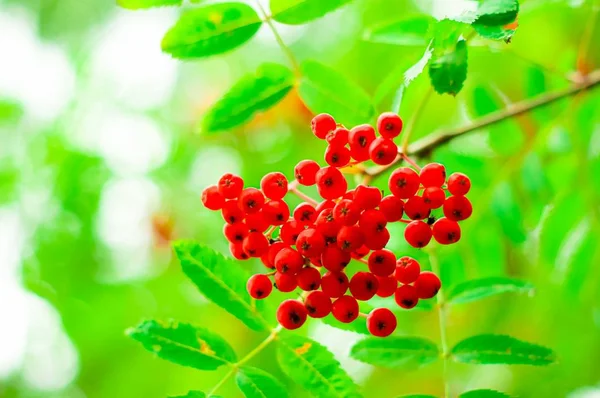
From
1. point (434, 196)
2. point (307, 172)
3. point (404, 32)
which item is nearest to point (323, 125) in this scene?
point (307, 172)

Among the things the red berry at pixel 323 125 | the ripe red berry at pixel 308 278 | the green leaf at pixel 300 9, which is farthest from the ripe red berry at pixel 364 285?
the green leaf at pixel 300 9

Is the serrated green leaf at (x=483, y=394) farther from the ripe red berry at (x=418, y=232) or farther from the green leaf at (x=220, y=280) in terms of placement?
the green leaf at (x=220, y=280)

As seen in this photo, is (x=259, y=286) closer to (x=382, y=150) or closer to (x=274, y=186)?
(x=274, y=186)

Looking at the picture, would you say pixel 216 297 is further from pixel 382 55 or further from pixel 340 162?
pixel 382 55

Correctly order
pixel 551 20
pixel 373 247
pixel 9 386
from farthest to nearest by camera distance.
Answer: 1. pixel 9 386
2. pixel 551 20
3. pixel 373 247

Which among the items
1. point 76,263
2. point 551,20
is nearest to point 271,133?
point 76,263
